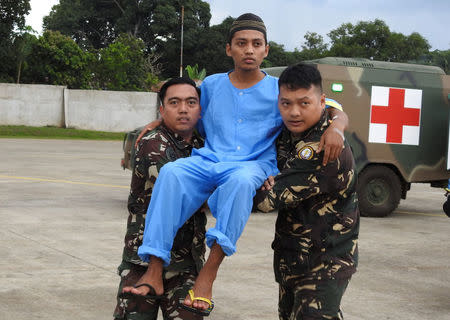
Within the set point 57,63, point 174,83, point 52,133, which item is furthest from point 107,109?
point 174,83

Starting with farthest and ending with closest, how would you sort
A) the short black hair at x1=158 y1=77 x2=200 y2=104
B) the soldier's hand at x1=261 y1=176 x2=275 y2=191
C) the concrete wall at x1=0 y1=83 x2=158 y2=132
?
1. the concrete wall at x1=0 y1=83 x2=158 y2=132
2. the short black hair at x1=158 y1=77 x2=200 y2=104
3. the soldier's hand at x1=261 y1=176 x2=275 y2=191

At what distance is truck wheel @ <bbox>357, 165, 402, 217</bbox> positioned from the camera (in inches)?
424

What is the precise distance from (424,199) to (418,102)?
11.1ft

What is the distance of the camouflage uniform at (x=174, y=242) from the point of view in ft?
10.6

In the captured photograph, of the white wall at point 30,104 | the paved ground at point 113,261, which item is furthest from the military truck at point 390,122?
the white wall at point 30,104

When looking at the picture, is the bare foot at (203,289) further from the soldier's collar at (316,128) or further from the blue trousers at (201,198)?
the soldier's collar at (316,128)

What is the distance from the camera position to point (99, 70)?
37625 mm

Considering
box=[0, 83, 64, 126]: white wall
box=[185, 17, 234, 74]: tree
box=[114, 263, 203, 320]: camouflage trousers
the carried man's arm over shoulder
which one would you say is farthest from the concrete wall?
the carried man's arm over shoulder

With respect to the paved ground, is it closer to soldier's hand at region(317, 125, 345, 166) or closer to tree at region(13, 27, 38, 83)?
soldier's hand at region(317, 125, 345, 166)

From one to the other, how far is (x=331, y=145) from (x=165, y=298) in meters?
1.03

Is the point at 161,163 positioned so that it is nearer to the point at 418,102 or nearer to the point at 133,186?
the point at 133,186

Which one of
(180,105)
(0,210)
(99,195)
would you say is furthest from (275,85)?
(99,195)

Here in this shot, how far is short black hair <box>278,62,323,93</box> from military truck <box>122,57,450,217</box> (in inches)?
293

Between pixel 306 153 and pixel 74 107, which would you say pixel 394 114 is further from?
pixel 74 107
